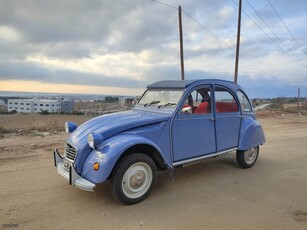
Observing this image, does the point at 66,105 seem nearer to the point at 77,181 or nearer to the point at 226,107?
the point at 226,107

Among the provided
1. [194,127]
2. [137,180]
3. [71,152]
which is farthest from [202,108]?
[71,152]

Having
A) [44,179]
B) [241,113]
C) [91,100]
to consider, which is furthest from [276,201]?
[91,100]

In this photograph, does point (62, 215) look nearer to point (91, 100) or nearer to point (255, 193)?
point (255, 193)

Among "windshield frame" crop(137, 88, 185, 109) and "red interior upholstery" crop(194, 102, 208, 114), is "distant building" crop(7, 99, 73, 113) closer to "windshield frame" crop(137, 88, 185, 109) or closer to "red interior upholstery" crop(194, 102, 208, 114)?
"windshield frame" crop(137, 88, 185, 109)

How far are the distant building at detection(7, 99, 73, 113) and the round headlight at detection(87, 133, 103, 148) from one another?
100ft

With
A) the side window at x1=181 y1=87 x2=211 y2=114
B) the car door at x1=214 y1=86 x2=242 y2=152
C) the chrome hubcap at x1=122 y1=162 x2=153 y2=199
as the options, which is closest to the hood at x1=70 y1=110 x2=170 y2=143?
the chrome hubcap at x1=122 y1=162 x2=153 y2=199

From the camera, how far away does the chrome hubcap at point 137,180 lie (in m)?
4.25

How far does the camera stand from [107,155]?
399 centimetres

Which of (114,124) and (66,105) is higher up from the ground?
(114,124)

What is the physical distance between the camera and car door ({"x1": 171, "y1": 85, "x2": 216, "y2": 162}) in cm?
493

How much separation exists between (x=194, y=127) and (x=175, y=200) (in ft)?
4.55

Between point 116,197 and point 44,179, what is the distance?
1903 millimetres

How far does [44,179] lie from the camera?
5.29 meters

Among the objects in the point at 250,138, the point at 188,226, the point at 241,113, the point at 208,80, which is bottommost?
the point at 188,226
